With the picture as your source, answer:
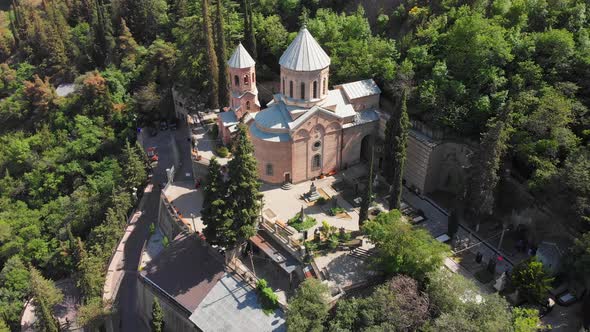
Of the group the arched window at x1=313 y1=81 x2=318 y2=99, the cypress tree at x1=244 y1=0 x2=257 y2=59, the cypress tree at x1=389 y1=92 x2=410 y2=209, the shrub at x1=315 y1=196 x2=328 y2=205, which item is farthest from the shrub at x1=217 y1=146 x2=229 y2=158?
the cypress tree at x1=389 y1=92 x2=410 y2=209

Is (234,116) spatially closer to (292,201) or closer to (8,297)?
(292,201)

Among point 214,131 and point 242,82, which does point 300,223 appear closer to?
point 214,131

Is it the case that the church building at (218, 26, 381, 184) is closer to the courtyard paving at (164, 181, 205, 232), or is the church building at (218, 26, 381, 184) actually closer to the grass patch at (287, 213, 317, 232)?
the grass patch at (287, 213, 317, 232)

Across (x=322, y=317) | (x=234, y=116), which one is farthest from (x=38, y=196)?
(x=322, y=317)

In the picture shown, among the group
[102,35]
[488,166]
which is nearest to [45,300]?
[488,166]

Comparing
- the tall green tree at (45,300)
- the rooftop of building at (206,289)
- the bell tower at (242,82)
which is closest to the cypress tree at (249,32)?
the bell tower at (242,82)

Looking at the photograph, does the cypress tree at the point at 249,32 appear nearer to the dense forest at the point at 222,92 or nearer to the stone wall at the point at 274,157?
the dense forest at the point at 222,92

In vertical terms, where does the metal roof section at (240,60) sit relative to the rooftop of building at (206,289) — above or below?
above
